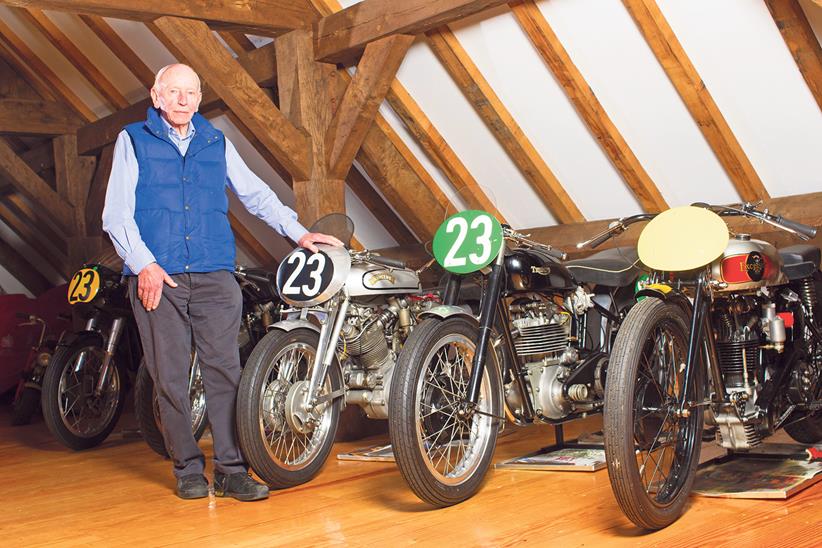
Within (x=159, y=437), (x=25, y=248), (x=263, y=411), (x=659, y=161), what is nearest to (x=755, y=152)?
(x=659, y=161)

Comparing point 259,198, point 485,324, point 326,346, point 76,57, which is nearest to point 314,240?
point 259,198

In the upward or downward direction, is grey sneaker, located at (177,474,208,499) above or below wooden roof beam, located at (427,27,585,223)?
below

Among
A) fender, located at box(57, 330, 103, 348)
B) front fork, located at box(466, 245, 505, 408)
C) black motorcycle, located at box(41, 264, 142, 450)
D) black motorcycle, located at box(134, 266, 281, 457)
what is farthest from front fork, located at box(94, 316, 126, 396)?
front fork, located at box(466, 245, 505, 408)

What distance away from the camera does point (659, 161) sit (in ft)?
14.8

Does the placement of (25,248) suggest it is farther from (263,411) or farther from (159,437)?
(263,411)

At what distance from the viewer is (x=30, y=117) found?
6941 mm

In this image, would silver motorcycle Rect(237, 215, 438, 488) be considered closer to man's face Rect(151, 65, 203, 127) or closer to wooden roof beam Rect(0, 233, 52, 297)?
man's face Rect(151, 65, 203, 127)

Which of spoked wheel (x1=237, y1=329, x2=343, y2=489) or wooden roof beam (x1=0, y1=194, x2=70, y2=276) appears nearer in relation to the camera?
spoked wheel (x1=237, y1=329, x2=343, y2=489)

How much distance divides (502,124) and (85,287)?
2.04 metres

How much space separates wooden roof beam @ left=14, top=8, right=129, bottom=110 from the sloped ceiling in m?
1.55

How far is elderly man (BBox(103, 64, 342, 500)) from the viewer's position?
3.12m

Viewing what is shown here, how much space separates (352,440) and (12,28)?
3.88m

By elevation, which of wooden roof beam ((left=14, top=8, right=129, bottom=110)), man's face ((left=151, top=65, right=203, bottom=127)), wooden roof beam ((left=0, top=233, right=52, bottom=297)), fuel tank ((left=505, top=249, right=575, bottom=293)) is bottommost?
fuel tank ((left=505, top=249, right=575, bottom=293))

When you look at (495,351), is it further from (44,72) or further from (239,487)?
(44,72)
